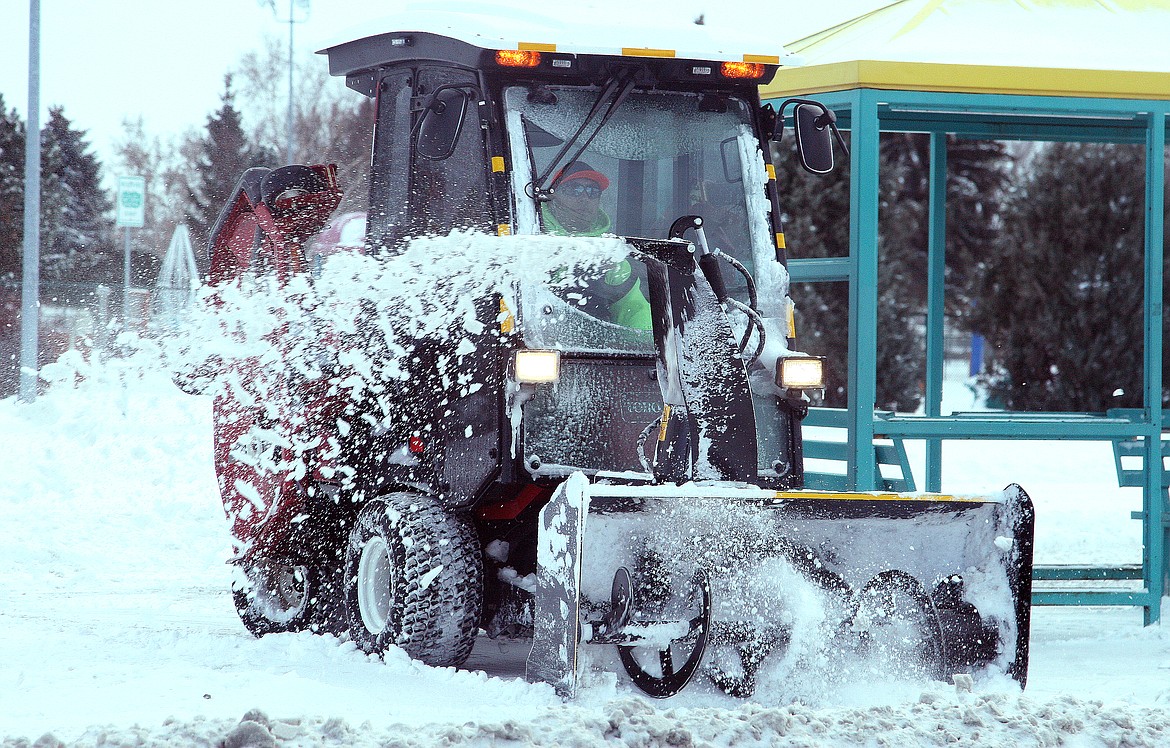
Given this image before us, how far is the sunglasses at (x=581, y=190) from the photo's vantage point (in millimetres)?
5484

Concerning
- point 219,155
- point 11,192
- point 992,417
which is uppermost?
point 219,155

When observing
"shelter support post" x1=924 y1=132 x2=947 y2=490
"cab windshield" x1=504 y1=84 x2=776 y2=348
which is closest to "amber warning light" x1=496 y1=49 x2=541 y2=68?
"cab windshield" x1=504 y1=84 x2=776 y2=348

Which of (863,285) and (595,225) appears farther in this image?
(863,285)

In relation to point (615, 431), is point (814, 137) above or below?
above

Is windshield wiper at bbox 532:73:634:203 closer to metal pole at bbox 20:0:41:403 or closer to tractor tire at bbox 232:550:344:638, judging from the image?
tractor tire at bbox 232:550:344:638

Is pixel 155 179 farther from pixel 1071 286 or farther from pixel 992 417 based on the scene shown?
pixel 992 417

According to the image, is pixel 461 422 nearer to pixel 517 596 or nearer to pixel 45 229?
pixel 517 596

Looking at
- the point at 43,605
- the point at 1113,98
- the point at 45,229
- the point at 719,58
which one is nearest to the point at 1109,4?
the point at 1113,98

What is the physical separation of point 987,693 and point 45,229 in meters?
22.9

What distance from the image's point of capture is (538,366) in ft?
16.8

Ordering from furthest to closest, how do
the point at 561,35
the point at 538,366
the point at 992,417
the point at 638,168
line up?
the point at 992,417
the point at 638,168
the point at 561,35
the point at 538,366

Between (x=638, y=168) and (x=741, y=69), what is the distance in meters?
0.58

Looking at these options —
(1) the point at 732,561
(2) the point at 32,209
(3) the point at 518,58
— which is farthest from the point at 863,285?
(2) the point at 32,209

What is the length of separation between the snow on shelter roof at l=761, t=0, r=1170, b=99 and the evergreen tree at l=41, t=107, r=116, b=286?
62.3 ft
